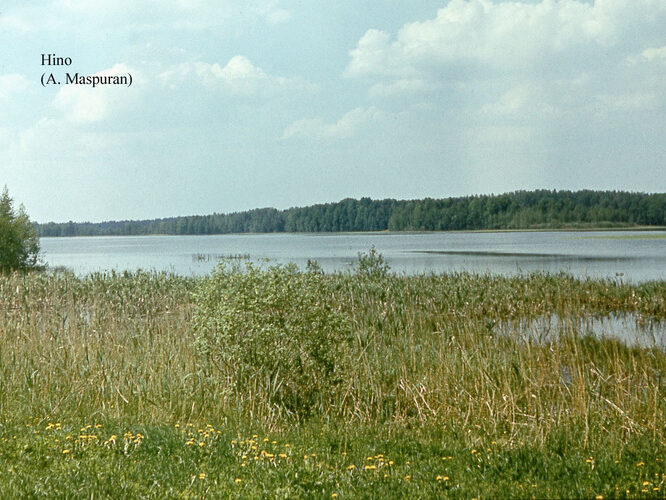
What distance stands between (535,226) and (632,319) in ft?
334

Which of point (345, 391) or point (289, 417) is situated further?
point (345, 391)

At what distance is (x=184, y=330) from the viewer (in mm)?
11648

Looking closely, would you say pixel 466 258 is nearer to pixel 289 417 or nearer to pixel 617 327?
pixel 617 327

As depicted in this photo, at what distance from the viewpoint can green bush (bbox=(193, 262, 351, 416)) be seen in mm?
7777

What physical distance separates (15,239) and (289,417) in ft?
112

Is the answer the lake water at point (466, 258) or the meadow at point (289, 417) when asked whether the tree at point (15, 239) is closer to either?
the lake water at point (466, 258)

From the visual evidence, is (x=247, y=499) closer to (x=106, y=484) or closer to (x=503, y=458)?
(x=106, y=484)

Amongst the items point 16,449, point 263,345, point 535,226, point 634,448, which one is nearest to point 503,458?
point 634,448

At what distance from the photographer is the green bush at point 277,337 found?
25.5 feet

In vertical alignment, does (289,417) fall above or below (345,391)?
below

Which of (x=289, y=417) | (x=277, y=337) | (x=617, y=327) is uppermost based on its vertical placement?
(x=277, y=337)

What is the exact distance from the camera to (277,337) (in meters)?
7.74

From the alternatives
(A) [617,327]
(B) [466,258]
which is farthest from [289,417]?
(B) [466,258]

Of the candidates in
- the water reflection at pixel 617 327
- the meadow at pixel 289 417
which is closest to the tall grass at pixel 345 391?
the meadow at pixel 289 417
